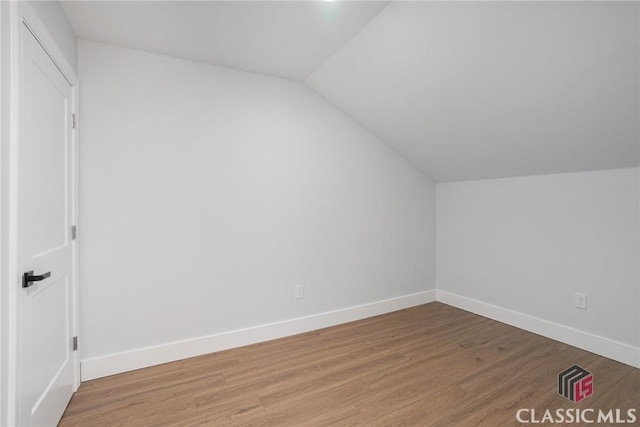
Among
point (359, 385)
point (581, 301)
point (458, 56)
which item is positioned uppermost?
point (458, 56)

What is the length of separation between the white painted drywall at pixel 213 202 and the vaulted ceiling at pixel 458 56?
287 millimetres

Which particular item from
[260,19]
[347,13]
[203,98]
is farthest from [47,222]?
[347,13]

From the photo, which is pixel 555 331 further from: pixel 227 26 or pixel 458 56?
pixel 227 26

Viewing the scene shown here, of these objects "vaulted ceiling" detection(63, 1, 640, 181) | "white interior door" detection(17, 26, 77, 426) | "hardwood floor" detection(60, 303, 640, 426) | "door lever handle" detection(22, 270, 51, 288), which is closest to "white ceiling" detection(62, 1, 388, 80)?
"vaulted ceiling" detection(63, 1, 640, 181)

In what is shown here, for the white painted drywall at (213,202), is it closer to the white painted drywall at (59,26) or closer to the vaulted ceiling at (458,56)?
the white painted drywall at (59,26)

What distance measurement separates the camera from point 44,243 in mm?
1641

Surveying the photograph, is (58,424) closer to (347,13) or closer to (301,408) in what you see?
(301,408)

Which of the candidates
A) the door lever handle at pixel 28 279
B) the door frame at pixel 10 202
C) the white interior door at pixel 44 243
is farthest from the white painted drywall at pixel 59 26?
the door lever handle at pixel 28 279

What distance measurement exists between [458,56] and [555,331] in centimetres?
258

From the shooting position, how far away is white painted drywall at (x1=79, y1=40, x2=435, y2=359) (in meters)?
2.32

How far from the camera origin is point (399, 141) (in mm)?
3500

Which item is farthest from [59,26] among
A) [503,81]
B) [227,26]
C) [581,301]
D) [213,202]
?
[581,301]

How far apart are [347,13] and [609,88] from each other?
5.60 feet

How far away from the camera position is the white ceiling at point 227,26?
6.50ft
